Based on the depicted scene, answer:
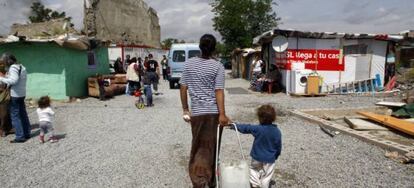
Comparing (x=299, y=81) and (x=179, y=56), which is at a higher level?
(x=179, y=56)

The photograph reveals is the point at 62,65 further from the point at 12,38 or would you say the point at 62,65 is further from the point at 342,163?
the point at 342,163

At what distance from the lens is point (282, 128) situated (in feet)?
26.9

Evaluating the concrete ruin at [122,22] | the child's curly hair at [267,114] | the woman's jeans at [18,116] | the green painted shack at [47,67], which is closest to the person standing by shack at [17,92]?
the woman's jeans at [18,116]

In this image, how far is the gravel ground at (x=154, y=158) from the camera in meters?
4.86

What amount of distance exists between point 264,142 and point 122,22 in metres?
35.7

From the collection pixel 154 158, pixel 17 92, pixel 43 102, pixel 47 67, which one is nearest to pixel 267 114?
pixel 154 158

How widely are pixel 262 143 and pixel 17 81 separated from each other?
5132 millimetres

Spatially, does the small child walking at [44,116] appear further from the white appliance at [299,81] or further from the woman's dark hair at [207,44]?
the white appliance at [299,81]

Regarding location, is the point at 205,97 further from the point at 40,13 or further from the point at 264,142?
the point at 40,13

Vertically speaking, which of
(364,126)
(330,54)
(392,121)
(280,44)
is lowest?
(364,126)

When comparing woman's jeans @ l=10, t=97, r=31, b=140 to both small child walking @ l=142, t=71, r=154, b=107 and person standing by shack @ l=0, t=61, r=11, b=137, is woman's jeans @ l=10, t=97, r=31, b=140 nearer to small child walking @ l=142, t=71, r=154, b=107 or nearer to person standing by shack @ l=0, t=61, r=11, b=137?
person standing by shack @ l=0, t=61, r=11, b=137

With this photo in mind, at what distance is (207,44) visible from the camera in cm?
389

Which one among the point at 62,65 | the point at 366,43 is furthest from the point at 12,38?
the point at 366,43

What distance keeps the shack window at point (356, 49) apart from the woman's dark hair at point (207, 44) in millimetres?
13720
